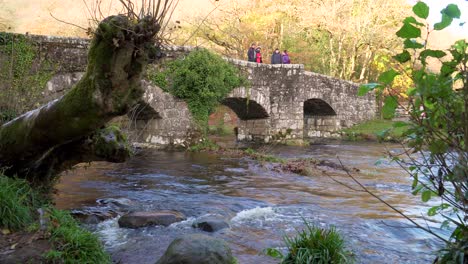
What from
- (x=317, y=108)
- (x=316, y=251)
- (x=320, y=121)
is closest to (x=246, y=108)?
(x=317, y=108)

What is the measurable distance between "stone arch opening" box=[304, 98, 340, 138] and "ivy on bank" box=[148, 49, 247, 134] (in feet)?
28.0

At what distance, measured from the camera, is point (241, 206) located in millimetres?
6863

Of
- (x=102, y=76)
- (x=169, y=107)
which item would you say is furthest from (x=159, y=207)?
(x=169, y=107)

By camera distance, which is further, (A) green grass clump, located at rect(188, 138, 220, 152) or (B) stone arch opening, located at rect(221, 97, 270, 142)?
(B) stone arch opening, located at rect(221, 97, 270, 142)

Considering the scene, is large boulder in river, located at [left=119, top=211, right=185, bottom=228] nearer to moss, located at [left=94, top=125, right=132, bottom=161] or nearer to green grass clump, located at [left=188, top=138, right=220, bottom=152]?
moss, located at [left=94, top=125, right=132, bottom=161]

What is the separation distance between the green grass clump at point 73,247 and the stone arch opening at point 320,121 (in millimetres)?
18457

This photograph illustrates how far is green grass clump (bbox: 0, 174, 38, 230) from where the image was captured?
397 cm

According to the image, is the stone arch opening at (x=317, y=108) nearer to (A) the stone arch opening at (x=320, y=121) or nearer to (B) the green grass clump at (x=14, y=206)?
(A) the stone arch opening at (x=320, y=121)

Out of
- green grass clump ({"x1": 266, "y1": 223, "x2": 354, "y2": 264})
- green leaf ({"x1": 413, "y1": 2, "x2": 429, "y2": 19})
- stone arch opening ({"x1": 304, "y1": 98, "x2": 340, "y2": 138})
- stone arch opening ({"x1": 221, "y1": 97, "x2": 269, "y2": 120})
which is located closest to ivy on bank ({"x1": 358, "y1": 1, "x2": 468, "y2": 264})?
green leaf ({"x1": 413, "y1": 2, "x2": 429, "y2": 19})

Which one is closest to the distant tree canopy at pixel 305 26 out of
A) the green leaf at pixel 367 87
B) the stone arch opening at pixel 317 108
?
the stone arch opening at pixel 317 108

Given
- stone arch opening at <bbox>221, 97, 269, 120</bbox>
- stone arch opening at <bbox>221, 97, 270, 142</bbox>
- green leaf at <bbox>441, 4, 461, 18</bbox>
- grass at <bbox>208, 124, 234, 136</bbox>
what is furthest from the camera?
grass at <bbox>208, 124, 234, 136</bbox>

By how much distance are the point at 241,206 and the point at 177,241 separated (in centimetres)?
303

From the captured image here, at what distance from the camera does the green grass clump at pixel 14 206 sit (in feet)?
13.0

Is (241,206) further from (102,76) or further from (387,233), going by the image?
(102,76)
